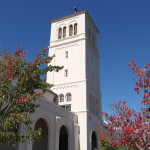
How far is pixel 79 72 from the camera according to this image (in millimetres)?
34125

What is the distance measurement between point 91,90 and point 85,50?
20.8ft

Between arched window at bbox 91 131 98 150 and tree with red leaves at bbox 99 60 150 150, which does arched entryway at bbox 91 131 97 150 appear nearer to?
arched window at bbox 91 131 98 150

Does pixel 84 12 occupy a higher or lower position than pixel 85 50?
higher

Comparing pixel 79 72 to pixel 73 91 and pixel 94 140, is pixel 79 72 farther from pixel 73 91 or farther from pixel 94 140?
pixel 94 140

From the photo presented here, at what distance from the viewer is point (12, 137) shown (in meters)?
A: 10.6

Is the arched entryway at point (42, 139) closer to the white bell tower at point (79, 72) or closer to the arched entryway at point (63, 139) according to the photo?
the arched entryway at point (63, 139)

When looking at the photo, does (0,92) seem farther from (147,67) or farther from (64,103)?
(64,103)

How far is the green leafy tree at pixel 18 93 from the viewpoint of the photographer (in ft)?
35.7

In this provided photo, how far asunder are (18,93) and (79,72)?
74.3 feet

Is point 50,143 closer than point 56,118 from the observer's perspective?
Yes

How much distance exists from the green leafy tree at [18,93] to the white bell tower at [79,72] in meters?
19.1

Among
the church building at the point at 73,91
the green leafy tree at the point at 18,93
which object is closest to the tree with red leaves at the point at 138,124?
the green leafy tree at the point at 18,93

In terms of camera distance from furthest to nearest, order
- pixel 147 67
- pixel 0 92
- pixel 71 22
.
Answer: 1. pixel 71 22
2. pixel 0 92
3. pixel 147 67

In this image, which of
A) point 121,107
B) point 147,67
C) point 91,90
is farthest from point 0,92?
point 91,90
